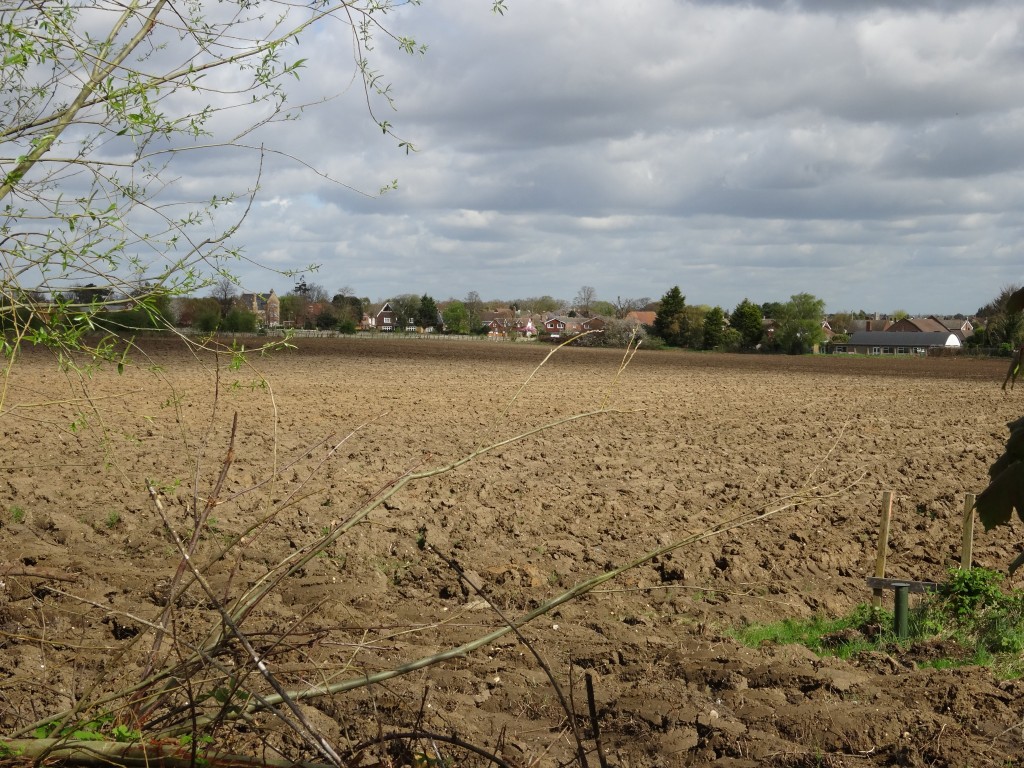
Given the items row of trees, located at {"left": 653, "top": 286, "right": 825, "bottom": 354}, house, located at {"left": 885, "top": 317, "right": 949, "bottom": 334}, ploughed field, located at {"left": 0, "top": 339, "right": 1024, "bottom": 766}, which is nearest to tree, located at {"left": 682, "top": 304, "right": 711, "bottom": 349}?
row of trees, located at {"left": 653, "top": 286, "right": 825, "bottom": 354}

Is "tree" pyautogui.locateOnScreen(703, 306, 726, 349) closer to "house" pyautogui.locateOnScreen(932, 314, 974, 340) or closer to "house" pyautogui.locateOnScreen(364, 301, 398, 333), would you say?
"house" pyautogui.locateOnScreen(364, 301, 398, 333)

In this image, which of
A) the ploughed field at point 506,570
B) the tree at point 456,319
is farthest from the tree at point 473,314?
the ploughed field at point 506,570

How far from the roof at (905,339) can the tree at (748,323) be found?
18.0 meters

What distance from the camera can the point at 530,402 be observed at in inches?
1024

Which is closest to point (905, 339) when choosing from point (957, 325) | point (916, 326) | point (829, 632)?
point (916, 326)

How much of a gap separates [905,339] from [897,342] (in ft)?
5.51

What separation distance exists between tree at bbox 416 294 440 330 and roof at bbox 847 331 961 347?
4799 cm

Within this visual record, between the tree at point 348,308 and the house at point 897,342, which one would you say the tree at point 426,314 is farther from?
the house at point 897,342

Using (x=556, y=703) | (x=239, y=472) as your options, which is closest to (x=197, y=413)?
(x=239, y=472)

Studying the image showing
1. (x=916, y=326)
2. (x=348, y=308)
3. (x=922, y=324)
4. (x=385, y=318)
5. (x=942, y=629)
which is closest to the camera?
(x=942, y=629)

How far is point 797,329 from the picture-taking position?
93250 mm

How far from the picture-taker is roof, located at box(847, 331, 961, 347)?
111325 mm

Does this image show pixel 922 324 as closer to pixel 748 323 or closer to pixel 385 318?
pixel 748 323

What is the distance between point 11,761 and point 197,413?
665 inches
